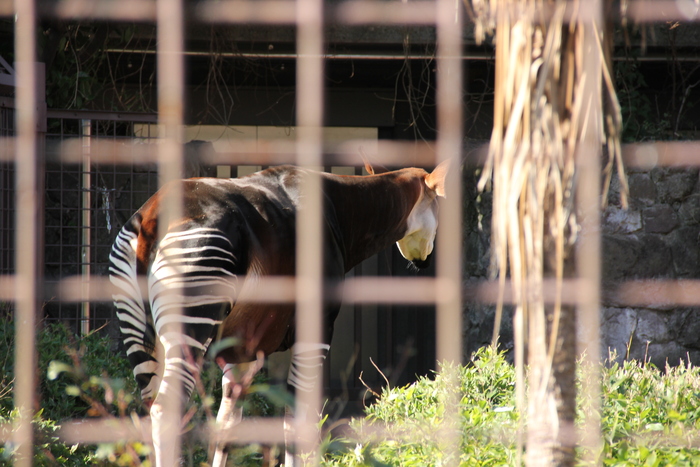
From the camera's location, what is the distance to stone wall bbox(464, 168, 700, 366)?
14.8 ft

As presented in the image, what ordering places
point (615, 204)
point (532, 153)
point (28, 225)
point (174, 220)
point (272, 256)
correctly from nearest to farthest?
point (532, 153) → point (174, 220) → point (272, 256) → point (28, 225) → point (615, 204)

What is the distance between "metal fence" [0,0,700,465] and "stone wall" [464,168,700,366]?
0.59 feet

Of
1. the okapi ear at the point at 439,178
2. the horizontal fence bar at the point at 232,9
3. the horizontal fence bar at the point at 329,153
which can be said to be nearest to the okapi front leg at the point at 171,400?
the horizontal fence bar at the point at 232,9

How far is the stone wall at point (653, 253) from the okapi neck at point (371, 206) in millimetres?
1253

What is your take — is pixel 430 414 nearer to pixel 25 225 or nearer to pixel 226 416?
pixel 226 416

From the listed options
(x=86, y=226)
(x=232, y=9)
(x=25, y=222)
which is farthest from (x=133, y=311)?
(x=86, y=226)

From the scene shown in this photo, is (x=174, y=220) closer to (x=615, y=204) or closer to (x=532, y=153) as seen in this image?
(x=532, y=153)

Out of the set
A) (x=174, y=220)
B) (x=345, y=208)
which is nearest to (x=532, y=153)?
(x=174, y=220)

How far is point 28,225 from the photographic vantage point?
10.0ft

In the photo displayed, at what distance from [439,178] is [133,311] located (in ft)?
4.80

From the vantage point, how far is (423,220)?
11.4 ft

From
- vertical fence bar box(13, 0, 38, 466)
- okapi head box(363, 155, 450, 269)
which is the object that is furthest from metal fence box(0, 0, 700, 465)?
okapi head box(363, 155, 450, 269)

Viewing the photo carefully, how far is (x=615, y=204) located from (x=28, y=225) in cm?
331

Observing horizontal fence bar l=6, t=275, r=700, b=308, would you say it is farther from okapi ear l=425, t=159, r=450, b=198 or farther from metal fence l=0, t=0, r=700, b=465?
okapi ear l=425, t=159, r=450, b=198
